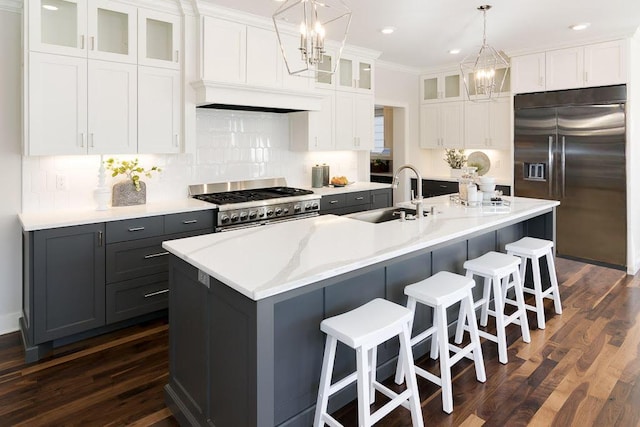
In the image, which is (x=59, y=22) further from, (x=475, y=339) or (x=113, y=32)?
(x=475, y=339)

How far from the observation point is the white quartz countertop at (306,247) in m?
1.76

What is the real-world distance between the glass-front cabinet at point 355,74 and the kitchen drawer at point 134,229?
2821mm

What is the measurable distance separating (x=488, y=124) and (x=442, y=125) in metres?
0.70

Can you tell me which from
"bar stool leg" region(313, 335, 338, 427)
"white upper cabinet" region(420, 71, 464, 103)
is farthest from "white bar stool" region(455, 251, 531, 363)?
"white upper cabinet" region(420, 71, 464, 103)

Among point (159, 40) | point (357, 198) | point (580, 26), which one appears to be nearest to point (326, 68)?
point (357, 198)

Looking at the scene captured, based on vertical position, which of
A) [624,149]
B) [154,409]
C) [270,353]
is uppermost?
[624,149]

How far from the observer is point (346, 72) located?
17.4 feet

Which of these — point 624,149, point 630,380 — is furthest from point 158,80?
point 624,149

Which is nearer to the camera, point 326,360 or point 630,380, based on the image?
Answer: point 326,360

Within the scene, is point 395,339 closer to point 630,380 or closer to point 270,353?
point 270,353

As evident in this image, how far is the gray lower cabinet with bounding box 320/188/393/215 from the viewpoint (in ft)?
15.7

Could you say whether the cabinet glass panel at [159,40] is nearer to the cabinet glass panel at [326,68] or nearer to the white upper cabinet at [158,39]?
the white upper cabinet at [158,39]

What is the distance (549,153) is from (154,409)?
5144 mm

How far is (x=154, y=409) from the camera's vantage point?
7.75ft
